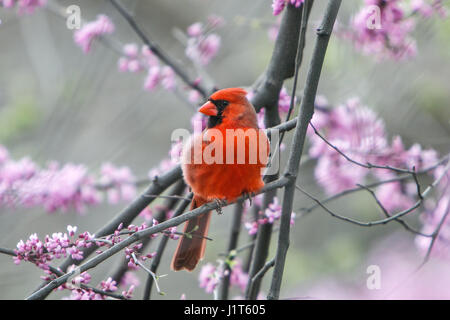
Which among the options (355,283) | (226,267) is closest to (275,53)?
(226,267)

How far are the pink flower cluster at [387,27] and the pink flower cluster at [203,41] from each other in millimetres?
688

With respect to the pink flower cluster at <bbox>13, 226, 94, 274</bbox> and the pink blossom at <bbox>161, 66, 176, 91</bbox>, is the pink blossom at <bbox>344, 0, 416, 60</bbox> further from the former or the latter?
the pink flower cluster at <bbox>13, 226, 94, 274</bbox>

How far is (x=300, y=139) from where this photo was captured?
167cm

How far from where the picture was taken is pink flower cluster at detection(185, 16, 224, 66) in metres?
3.00

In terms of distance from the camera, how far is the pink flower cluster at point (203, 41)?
3.00 m

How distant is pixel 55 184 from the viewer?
306cm

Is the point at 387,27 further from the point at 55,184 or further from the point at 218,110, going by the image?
the point at 55,184

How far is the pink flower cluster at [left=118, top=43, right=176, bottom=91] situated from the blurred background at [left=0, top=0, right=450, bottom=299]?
4.5 inches

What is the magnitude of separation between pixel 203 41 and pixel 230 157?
1340 millimetres

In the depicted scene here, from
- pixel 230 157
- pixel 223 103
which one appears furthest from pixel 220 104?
pixel 230 157

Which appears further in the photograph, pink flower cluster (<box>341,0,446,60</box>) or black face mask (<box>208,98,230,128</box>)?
pink flower cluster (<box>341,0,446,60</box>)

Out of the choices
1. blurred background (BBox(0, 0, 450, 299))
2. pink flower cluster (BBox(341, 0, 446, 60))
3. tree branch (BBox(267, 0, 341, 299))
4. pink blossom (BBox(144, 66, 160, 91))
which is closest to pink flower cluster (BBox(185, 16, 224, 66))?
blurred background (BBox(0, 0, 450, 299))

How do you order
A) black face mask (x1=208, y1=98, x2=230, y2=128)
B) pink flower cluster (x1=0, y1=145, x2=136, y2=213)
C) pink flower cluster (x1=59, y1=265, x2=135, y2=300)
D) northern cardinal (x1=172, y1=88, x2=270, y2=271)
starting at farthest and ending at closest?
pink flower cluster (x1=0, y1=145, x2=136, y2=213) → black face mask (x1=208, y1=98, x2=230, y2=128) → northern cardinal (x1=172, y1=88, x2=270, y2=271) → pink flower cluster (x1=59, y1=265, x2=135, y2=300)
